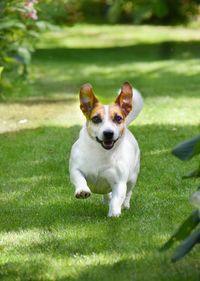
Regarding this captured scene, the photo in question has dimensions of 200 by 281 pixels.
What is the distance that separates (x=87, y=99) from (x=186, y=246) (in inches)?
86.7

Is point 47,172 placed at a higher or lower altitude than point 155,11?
higher

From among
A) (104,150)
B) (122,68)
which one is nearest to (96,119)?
(104,150)

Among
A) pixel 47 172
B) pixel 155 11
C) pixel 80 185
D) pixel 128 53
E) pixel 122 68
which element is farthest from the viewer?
pixel 155 11

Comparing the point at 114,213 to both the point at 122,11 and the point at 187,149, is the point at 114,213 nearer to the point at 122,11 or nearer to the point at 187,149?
the point at 187,149

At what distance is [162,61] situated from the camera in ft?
65.6

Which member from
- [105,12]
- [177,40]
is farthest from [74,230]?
[105,12]

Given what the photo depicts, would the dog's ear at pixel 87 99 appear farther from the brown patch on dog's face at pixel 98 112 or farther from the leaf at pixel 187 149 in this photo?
the leaf at pixel 187 149

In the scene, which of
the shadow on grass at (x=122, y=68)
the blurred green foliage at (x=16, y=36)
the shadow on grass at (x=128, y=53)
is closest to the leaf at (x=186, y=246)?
the blurred green foliage at (x=16, y=36)

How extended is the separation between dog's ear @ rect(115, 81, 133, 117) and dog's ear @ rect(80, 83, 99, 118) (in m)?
0.18

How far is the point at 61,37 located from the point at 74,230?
68.4ft

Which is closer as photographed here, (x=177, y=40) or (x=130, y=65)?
(x=130, y=65)

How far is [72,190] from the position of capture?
7984 mm

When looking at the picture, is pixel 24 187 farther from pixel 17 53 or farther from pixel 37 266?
pixel 17 53

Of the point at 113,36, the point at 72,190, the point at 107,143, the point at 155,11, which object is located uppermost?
the point at 107,143
